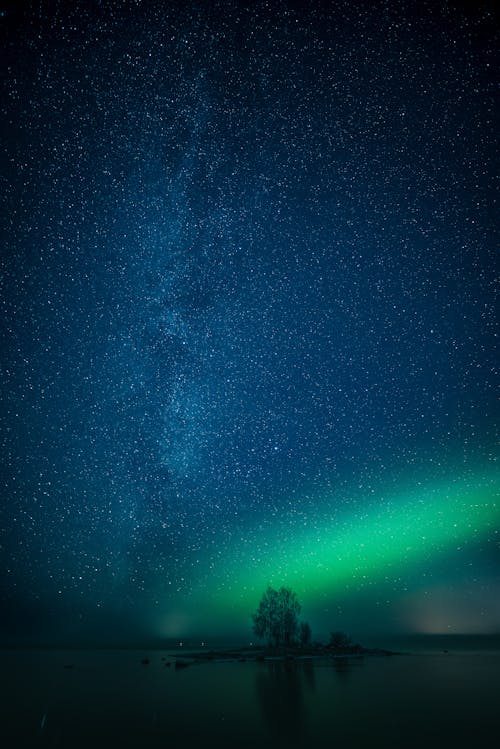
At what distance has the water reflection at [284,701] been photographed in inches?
755

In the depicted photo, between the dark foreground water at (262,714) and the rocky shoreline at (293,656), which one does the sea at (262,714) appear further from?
the rocky shoreline at (293,656)

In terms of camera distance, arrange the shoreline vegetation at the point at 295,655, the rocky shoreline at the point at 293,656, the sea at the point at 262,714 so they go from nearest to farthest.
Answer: the sea at the point at 262,714 → the rocky shoreline at the point at 293,656 → the shoreline vegetation at the point at 295,655

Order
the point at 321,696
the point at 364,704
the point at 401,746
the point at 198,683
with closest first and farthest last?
1. the point at 401,746
2. the point at 364,704
3. the point at 321,696
4. the point at 198,683

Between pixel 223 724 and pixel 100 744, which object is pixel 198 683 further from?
pixel 100 744

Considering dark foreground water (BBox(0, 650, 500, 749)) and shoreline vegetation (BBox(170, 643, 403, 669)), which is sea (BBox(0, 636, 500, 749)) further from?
shoreline vegetation (BBox(170, 643, 403, 669))

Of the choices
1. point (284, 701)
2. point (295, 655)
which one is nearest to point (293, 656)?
point (295, 655)

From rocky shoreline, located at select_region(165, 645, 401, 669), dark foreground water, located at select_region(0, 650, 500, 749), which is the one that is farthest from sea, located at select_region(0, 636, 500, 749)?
rocky shoreline, located at select_region(165, 645, 401, 669)

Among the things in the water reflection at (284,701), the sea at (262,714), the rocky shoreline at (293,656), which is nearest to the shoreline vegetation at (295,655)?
the rocky shoreline at (293,656)

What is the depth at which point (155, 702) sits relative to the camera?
2900cm

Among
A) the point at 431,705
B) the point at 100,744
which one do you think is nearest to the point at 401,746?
the point at 100,744

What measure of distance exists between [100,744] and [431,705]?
1742 cm

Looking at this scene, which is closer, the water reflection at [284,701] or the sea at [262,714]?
the sea at [262,714]

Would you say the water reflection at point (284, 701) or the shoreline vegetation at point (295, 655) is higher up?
the shoreline vegetation at point (295, 655)

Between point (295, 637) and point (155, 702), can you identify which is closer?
point (155, 702)
